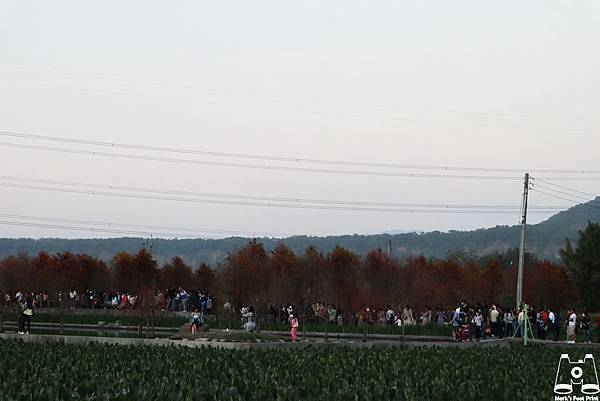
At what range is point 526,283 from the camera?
121875mm

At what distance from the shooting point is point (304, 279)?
302 ft

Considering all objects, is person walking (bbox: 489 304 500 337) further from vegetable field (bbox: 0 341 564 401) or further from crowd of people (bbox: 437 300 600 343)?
vegetable field (bbox: 0 341 564 401)

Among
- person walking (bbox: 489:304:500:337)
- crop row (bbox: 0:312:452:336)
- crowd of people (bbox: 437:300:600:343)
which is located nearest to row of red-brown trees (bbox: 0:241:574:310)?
crop row (bbox: 0:312:452:336)

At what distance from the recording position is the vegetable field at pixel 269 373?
77.8 feet

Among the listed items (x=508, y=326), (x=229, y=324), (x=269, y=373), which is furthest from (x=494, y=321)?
(x=269, y=373)

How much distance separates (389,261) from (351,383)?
276 ft

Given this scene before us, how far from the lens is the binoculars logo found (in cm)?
2581

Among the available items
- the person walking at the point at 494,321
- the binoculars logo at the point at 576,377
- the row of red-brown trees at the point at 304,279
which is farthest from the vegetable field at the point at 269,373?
the row of red-brown trees at the point at 304,279

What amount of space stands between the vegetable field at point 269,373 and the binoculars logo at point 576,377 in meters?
0.37

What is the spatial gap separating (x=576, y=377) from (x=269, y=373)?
8.06 metres

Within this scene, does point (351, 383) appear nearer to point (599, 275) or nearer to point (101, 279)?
point (101, 279)

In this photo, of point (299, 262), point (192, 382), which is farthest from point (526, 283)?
point (192, 382)

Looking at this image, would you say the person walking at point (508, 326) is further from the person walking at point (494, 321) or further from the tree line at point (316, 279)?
the tree line at point (316, 279)

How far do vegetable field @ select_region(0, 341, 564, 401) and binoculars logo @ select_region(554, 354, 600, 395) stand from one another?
1.22 feet
